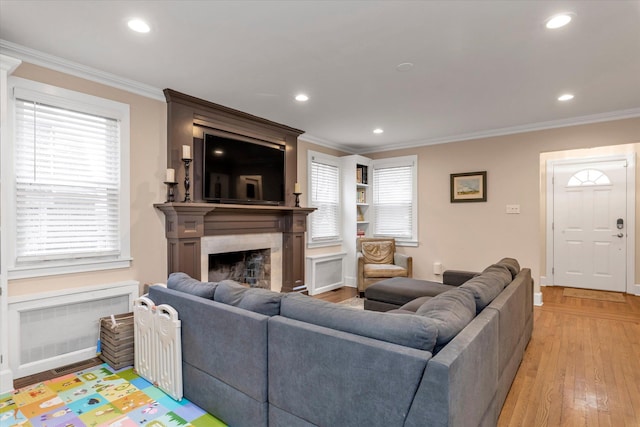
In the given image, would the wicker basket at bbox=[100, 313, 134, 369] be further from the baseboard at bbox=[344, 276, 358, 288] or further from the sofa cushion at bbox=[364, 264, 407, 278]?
the baseboard at bbox=[344, 276, 358, 288]

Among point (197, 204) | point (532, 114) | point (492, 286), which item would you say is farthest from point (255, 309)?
point (532, 114)

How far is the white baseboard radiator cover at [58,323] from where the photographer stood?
8.32ft

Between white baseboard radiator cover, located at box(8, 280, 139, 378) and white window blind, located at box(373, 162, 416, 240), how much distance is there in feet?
13.5

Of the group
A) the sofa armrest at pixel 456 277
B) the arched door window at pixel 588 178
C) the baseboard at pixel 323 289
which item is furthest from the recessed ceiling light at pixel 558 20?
the arched door window at pixel 588 178

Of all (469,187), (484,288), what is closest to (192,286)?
(484,288)

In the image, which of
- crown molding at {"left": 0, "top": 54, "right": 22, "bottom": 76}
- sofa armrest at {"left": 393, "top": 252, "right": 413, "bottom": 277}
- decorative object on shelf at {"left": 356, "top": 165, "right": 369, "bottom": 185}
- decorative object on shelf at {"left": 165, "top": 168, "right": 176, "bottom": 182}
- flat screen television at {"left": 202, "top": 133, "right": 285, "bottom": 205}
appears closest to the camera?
crown molding at {"left": 0, "top": 54, "right": 22, "bottom": 76}

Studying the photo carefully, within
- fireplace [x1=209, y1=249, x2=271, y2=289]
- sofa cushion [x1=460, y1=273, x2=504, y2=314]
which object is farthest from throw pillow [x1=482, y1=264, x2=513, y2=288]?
fireplace [x1=209, y1=249, x2=271, y2=289]

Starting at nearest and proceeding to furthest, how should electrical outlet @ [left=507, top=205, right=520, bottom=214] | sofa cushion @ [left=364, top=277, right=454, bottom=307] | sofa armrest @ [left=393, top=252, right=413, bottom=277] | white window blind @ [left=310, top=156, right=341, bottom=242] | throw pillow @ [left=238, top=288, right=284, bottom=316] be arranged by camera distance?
throw pillow @ [left=238, top=288, right=284, bottom=316]
sofa cushion @ [left=364, top=277, right=454, bottom=307]
electrical outlet @ [left=507, top=205, right=520, bottom=214]
sofa armrest @ [left=393, top=252, right=413, bottom=277]
white window blind @ [left=310, top=156, right=341, bottom=242]

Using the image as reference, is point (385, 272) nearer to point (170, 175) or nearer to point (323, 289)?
point (323, 289)

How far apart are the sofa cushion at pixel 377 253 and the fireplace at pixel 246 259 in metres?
1.52

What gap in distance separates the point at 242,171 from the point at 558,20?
3.18 metres

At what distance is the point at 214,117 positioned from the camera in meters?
3.79

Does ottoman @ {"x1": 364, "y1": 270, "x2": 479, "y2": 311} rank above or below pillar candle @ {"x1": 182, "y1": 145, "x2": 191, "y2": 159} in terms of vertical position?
below

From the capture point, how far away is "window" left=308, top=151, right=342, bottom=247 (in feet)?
17.3
